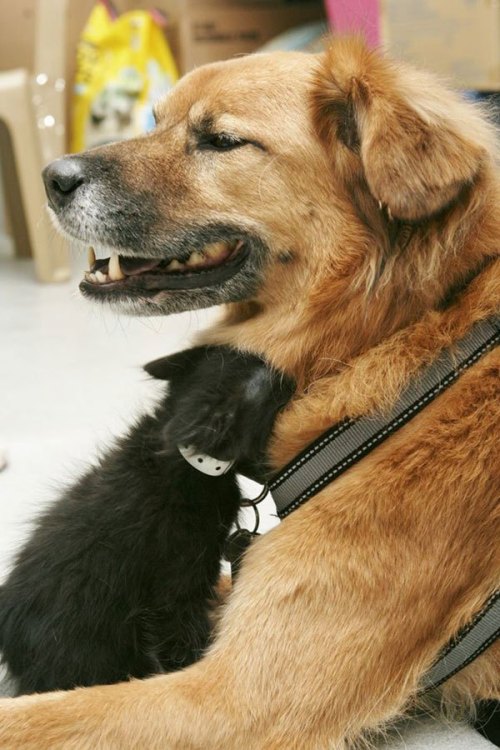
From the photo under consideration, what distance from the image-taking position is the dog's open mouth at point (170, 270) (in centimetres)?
147

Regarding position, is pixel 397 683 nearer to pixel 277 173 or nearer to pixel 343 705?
pixel 343 705

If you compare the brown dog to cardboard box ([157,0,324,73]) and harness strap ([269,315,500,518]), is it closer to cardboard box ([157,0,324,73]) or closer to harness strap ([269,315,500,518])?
harness strap ([269,315,500,518])

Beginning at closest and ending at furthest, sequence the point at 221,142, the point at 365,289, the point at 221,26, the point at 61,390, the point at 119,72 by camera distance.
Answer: the point at 365,289, the point at 221,142, the point at 61,390, the point at 119,72, the point at 221,26

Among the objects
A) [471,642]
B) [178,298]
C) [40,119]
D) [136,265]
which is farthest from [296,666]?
[40,119]

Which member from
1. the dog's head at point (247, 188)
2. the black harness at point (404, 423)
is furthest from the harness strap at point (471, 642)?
the dog's head at point (247, 188)

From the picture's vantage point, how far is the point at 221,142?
147 centimetres

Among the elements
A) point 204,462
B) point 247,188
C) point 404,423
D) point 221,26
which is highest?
point 247,188

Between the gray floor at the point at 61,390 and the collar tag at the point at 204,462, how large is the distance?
0.28 m

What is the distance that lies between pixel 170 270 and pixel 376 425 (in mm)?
457

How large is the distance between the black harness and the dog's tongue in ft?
1.43

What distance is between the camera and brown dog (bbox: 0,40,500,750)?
3.92ft

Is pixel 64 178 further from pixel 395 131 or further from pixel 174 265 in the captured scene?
pixel 395 131

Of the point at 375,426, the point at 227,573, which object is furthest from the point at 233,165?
the point at 227,573

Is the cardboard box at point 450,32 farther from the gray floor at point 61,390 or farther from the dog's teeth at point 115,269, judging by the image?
the dog's teeth at point 115,269
